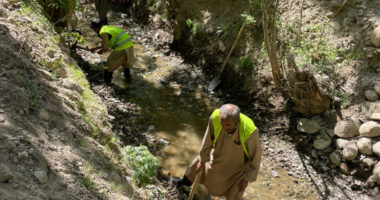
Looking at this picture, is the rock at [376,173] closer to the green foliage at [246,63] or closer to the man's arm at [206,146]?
the man's arm at [206,146]

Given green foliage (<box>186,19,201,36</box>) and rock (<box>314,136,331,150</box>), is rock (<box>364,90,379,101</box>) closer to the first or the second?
rock (<box>314,136,331,150</box>)

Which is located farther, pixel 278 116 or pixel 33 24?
pixel 278 116

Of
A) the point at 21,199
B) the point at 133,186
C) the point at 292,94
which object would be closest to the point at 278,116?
the point at 292,94

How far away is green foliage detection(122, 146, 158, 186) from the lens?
3984 millimetres

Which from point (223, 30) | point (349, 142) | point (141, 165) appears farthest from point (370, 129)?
point (223, 30)

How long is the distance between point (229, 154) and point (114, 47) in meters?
3.64

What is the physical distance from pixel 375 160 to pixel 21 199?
4510 millimetres

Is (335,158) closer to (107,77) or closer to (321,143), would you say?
(321,143)

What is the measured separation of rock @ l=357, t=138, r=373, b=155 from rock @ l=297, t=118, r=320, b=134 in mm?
669

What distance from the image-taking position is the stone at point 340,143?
5.12 meters

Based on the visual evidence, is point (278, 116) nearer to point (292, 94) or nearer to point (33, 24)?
point (292, 94)

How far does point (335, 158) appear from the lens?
16.7 ft

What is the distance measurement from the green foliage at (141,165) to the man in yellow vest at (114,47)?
2.72m

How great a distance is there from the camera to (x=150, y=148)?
5.41 metres
